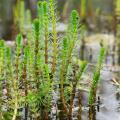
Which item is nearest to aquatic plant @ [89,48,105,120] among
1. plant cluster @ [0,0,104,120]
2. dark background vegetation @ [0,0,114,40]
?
plant cluster @ [0,0,104,120]

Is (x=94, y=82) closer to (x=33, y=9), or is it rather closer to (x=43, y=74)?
(x=43, y=74)

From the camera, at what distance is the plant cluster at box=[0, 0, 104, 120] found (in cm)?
236

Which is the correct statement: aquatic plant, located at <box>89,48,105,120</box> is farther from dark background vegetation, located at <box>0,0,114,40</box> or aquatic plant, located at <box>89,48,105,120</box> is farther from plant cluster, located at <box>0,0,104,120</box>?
dark background vegetation, located at <box>0,0,114,40</box>

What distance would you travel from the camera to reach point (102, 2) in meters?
10.0

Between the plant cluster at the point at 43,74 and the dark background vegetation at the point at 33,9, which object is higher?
the dark background vegetation at the point at 33,9

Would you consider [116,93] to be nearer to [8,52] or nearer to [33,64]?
Result: [33,64]

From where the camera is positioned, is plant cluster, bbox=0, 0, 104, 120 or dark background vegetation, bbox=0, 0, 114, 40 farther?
dark background vegetation, bbox=0, 0, 114, 40

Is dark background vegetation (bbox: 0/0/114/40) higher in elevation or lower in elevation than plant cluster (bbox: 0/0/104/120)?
higher

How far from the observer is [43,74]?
252 centimetres

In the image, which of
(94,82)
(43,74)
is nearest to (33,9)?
(43,74)

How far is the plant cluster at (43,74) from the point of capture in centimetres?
236

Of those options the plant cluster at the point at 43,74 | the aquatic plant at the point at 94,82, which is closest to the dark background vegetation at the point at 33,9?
the plant cluster at the point at 43,74

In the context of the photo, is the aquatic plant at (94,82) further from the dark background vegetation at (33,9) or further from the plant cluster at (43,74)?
the dark background vegetation at (33,9)

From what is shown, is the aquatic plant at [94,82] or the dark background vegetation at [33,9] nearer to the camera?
the aquatic plant at [94,82]
